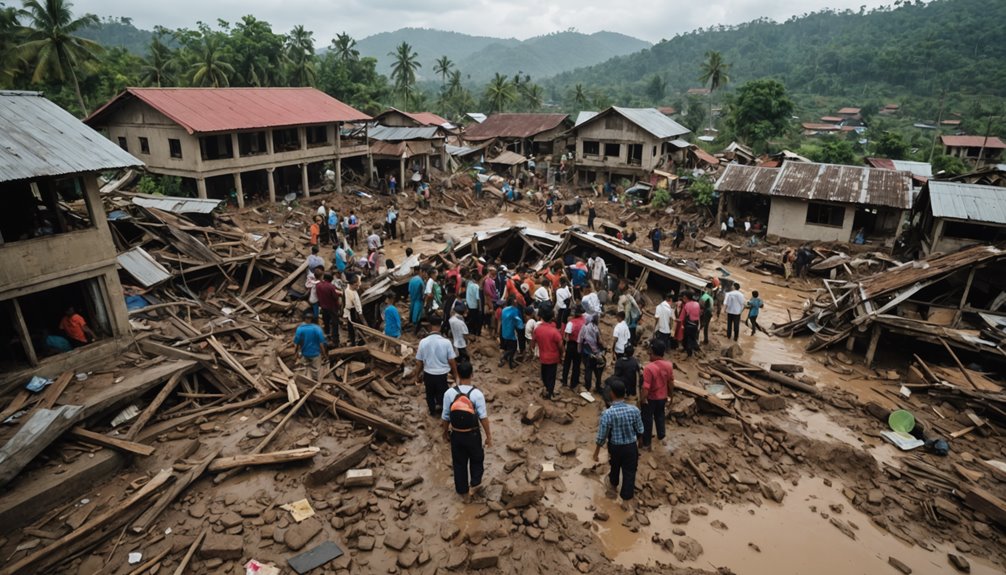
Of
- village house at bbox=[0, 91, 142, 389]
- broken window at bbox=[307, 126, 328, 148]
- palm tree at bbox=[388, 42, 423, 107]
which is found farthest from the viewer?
palm tree at bbox=[388, 42, 423, 107]

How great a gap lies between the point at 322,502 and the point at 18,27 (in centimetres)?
4508

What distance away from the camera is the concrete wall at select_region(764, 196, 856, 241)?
75.4 ft

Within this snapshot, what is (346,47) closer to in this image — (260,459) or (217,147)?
(217,147)

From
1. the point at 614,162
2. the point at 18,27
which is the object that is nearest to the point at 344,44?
the point at 18,27

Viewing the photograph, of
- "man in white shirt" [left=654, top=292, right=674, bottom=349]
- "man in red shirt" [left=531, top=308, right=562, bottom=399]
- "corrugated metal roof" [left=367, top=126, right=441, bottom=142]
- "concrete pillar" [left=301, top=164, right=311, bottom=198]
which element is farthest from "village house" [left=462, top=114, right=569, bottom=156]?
"man in red shirt" [left=531, top=308, right=562, bottom=399]

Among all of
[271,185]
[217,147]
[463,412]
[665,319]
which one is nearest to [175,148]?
[217,147]

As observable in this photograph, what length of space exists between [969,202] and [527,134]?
97.2 ft

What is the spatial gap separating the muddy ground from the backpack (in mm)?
1379

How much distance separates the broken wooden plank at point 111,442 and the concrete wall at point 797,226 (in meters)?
24.8

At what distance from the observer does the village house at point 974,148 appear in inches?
1939

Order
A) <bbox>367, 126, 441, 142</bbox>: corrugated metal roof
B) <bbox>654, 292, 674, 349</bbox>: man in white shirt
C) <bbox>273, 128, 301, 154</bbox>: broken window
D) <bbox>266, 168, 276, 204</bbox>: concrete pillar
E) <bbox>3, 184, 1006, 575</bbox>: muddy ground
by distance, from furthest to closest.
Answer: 1. <bbox>367, 126, 441, 142</bbox>: corrugated metal roof
2. <bbox>273, 128, 301, 154</bbox>: broken window
3. <bbox>266, 168, 276, 204</bbox>: concrete pillar
4. <bbox>654, 292, 674, 349</bbox>: man in white shirt
5. <bbox>3, 184, 1006, 575</bbox>: muddy ground

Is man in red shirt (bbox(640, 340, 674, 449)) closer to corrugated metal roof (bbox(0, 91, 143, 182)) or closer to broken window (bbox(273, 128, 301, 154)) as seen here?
corrugated metal roof (bbox(0, 91, 143, 182))

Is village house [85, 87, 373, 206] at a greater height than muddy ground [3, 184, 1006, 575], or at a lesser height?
greater

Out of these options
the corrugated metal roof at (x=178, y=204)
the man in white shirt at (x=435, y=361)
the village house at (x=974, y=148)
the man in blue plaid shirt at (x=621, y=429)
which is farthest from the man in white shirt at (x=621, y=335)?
the village house at (x=974, y=148)
